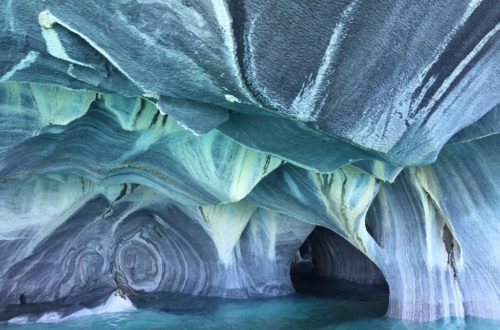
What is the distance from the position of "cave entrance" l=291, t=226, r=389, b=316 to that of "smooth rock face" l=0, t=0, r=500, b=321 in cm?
89

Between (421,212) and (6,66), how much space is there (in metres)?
4.04

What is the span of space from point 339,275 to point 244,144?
5316mm

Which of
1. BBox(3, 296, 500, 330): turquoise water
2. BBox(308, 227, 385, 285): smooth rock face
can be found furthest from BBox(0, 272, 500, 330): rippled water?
BBox(308, 227, 385, 285): smooth rock face

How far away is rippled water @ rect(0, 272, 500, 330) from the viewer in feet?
16.6

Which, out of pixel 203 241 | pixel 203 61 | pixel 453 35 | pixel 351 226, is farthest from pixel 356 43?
pixel 203 241

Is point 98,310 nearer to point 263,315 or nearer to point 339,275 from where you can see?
point 263,315

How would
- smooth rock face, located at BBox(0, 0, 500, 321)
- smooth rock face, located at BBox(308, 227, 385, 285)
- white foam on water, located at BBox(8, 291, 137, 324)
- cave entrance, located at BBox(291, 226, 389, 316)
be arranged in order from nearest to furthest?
1. smooth rock face, located at BBox(0, 0, 500, 321)
2. white foam on water, located at BBox(8, 291, 137, 324)
3. cave entrance, located at BBox(291, 226, 389, 316)
4. smooth rock face, located at BBox(308, 227, 385, 285)

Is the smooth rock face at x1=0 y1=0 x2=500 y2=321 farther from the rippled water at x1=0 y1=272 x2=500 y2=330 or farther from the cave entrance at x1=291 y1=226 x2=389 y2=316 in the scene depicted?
the cave entrance at x1=291 y1=226 x2=389 y2=316

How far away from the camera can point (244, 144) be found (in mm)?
3893

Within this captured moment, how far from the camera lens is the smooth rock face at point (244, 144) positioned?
8.49 ft

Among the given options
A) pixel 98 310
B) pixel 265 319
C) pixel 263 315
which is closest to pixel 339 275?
pixel 263 315

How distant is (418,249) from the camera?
17.2ft

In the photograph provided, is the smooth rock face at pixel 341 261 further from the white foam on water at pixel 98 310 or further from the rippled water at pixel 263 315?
the white foam on water at pixel 98 310

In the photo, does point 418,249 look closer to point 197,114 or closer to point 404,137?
point 404,137
